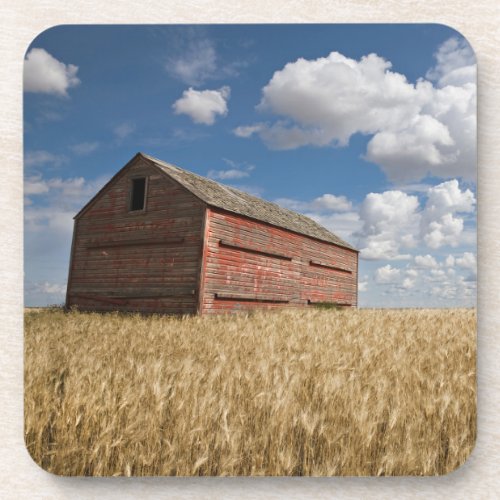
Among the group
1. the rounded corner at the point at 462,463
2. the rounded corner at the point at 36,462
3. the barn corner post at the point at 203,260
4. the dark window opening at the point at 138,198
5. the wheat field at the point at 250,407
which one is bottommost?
the rounded corner at the point at 36,462

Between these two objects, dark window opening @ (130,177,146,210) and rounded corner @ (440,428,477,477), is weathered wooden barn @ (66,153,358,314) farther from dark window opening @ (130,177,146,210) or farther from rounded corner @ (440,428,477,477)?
rounded corner @ (440,428,477,477)

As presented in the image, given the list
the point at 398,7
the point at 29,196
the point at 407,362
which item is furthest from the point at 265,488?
the point at 398,7

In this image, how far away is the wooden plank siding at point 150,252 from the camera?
6492 mm

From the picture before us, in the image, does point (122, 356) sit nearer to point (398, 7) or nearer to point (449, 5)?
point (398, 7)

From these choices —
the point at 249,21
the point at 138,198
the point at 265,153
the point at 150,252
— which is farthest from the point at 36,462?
the point at 138,198

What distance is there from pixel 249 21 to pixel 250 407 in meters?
2.35

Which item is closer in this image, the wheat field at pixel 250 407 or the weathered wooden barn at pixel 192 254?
the wheat field at pixel 250 407

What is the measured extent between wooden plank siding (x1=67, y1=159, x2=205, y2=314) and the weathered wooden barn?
2 cm

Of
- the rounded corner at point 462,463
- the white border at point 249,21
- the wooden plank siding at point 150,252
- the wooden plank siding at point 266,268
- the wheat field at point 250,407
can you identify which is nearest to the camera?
the wheat field at point 250,407

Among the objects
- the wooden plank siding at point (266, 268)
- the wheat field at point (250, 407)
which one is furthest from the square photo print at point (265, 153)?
the wooden plank siding at point (266, 268)

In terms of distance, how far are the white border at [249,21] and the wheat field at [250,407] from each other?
0.38 feet

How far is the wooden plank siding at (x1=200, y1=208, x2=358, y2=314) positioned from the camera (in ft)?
28.6

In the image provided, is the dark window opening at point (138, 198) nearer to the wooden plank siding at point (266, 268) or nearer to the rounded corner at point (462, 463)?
the wooden plank siding at point (266, 268)

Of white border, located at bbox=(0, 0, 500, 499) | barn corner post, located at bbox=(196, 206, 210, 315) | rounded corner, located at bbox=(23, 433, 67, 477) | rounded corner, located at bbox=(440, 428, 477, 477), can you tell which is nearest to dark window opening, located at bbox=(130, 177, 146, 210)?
barn corner post, located at bbox=(196, 206, 210, 315)
